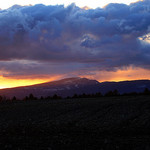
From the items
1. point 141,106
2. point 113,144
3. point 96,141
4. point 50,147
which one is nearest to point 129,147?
point 113,144

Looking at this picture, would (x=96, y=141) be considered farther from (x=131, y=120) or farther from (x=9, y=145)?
(x=131, y=120)

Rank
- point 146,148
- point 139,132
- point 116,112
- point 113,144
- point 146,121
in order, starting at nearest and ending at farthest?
1. point 146,148
2. point 113,144
3. point 139,132
4. point 146,121
5. point 116,112

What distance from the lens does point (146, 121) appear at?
29938 mm

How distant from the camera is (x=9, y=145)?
17.4m

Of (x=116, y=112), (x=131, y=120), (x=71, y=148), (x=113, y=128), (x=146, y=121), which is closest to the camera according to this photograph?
(x=71, y=148)

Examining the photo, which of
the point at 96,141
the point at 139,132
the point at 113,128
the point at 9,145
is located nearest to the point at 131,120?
the point at 113,128

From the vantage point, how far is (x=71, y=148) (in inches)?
655

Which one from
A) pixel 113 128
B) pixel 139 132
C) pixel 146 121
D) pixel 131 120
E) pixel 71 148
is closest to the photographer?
pixel 71 148

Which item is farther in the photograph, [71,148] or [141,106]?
[141,106]

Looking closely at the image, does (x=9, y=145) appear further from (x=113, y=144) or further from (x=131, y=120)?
(x=131, y=120)

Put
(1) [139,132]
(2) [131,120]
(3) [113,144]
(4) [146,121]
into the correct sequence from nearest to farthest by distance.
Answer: (3) [113,144]
(1) [139,132]
(4) [146,121]
(2) [131,120]

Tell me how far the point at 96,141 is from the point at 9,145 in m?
6.55

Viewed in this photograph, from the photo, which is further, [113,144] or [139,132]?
[139,132]

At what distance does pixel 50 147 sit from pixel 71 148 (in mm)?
1463
